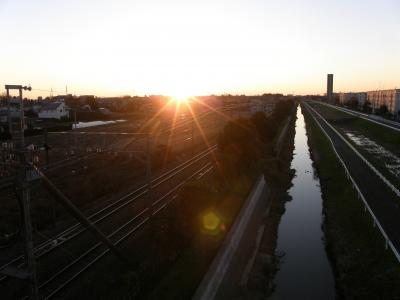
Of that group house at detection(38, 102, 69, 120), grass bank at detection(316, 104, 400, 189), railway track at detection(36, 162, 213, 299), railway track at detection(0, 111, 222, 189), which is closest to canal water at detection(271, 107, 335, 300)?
grass bank at detection(316, 104, 400, 189)

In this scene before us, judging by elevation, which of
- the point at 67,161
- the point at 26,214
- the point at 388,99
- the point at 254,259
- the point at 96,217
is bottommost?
the point at 254,259

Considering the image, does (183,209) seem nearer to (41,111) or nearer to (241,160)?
(241,160)

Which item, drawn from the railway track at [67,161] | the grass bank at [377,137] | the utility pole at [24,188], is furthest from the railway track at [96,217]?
the grass bank at [377,137]

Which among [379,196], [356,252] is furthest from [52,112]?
[356,252]

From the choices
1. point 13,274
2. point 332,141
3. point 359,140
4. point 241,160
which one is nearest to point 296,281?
point 13,274

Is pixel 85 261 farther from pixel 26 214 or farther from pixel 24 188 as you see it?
pixel 24 188

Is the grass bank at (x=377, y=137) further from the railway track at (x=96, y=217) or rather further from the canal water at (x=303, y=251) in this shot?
the railway track at (x=96, y=217)
